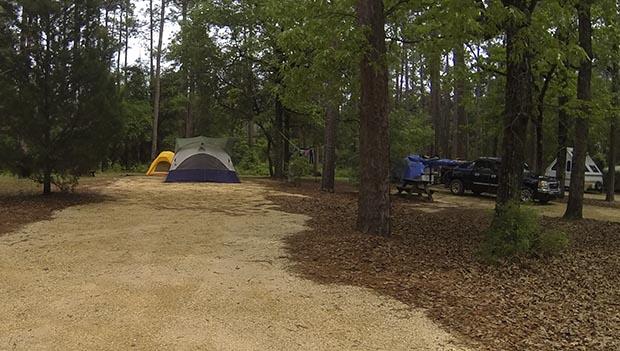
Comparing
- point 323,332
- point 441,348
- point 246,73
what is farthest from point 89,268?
point 246,73

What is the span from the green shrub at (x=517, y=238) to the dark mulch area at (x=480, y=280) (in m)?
0.23

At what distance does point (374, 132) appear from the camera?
1004cm

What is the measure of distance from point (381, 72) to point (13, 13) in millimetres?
9235

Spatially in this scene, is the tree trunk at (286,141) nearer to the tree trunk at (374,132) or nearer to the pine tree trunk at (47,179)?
the pine tree trunk at (47,179)

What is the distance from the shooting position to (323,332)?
5.20 meters

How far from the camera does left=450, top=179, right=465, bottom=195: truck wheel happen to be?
2394cm

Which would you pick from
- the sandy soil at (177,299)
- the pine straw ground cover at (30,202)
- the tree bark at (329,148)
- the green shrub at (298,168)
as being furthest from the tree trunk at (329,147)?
the sandy soil at (177,299)

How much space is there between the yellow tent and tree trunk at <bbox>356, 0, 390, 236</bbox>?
19.3 metres

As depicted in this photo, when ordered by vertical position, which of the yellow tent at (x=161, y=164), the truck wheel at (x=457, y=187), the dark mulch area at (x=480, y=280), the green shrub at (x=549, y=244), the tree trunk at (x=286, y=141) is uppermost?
the tree trunk at (x=286, y=141)

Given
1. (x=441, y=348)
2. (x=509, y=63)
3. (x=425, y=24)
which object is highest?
(x=425, y=24)

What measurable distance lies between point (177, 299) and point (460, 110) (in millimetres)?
29604

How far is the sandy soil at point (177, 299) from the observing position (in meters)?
4.88

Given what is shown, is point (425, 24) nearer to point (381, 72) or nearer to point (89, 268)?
point (381, 72)

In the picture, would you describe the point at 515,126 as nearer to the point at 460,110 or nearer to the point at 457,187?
the point at 457,187
